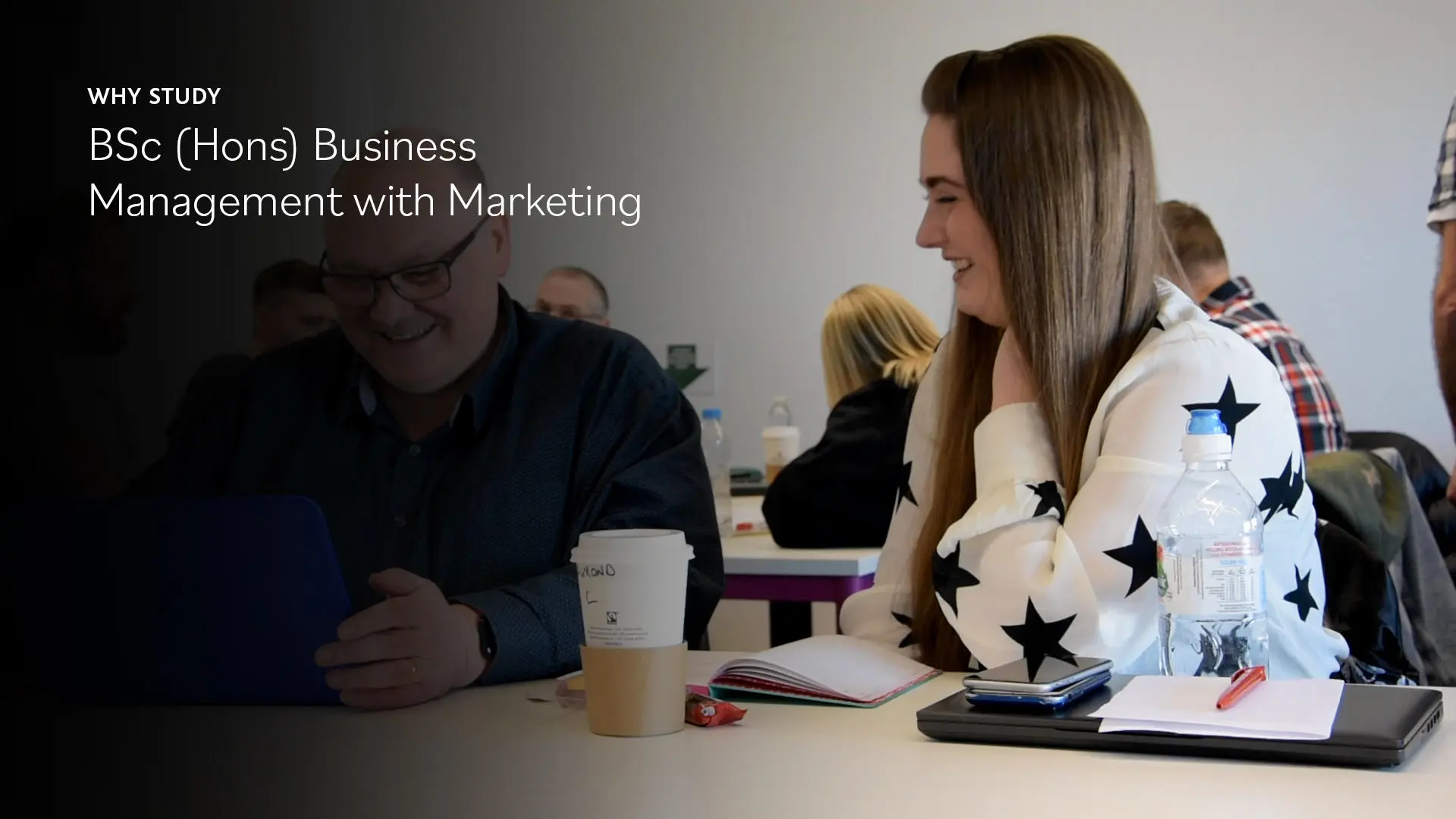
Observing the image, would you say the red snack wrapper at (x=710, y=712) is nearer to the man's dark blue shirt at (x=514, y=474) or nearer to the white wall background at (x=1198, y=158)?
the man's dark blue shirt at (x=514, y=474)

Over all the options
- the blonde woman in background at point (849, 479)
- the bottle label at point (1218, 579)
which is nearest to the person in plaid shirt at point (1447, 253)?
the blonde woman in background at point (849, 479)

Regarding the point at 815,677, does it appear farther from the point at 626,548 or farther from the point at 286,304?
the point at 286,304

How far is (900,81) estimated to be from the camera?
12.6 feet

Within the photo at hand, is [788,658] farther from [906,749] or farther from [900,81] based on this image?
[900,81]

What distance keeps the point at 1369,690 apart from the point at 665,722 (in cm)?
43

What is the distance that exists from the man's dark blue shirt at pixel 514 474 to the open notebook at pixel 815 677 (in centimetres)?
14

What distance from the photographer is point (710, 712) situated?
0.88 m

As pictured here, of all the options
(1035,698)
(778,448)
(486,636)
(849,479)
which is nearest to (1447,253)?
(849,479)

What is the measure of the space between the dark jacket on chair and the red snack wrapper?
4.43 feet

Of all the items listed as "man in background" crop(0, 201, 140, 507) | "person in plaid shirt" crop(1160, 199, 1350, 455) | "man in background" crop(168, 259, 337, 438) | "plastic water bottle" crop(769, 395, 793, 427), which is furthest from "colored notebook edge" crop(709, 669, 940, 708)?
"plastic water bottle" crop(769, 395, 793, 427)

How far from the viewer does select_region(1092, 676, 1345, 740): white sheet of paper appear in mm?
737

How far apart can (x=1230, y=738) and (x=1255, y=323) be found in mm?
2006

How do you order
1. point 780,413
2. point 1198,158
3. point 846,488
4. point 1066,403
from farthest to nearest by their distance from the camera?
1. point 780,413
2. point 1198,158
3. point 846,488
4. point 1066,403

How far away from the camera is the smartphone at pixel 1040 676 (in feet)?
2.72
